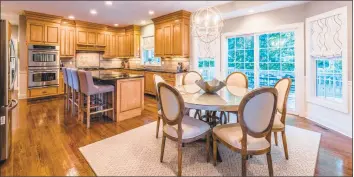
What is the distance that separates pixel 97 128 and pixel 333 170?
9.23 ft

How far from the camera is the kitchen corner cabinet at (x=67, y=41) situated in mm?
5258

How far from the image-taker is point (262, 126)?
151cm

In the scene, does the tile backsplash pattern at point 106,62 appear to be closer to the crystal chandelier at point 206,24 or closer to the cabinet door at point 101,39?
the cabinet door at point 101,39

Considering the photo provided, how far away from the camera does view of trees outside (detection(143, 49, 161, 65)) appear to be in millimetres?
5996

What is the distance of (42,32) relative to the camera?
4812 millimetres

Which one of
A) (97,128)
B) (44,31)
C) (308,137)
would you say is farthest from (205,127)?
(44,31)

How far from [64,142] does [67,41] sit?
157 inches

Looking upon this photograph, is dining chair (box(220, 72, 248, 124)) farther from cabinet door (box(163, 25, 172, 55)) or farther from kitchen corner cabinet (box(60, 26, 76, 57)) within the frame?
kitchen corner cabinet (box(60, 26, 76, 57))

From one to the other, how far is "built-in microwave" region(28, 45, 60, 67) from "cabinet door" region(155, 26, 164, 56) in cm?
258

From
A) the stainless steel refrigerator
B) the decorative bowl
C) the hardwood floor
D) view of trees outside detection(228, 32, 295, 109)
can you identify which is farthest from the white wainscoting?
the stainless steel refrigerator

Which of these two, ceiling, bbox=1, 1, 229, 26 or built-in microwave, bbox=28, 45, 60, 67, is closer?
ceiling, bbox=1, 1, 229, 26

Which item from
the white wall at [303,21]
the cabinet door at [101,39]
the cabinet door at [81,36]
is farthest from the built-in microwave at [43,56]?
the white wall at [303,21]

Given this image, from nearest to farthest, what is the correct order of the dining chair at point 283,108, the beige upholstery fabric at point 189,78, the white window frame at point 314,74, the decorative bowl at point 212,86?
1. the dining chair at point 283,108
2. the decorative bowl at point 212,86
3. the white window frame at point 314,74
4. the beige upholstery fabric at point 189,78

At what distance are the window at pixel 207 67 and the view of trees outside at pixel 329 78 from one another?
2147 millimetres
